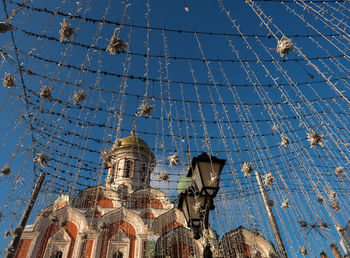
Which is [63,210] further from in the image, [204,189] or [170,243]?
[204,189]

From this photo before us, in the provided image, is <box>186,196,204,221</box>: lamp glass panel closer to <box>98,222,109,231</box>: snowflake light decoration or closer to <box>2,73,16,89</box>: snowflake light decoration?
<box>2,73,16,89</box>: snowflake light decoration

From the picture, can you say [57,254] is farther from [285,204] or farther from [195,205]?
[195,205]

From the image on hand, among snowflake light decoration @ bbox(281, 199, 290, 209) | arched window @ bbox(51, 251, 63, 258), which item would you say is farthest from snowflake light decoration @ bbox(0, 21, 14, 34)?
arched window @ bbox(51, 251, 63, 258)

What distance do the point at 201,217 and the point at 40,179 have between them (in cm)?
989

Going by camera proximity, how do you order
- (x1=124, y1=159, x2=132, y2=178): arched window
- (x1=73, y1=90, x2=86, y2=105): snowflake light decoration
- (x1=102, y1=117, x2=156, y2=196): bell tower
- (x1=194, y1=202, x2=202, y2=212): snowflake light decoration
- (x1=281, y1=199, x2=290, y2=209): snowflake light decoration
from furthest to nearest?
(x1=124, y1=159, x2=132, y2=178): arched window < (x1=102, y1=117, x2=156, y2=196): bell tower < (x1=281, y1=199, x2=290, y2=209): snowflake light decoration < (x1=73, y1=90, x2=86, y2=105): snowflake light decoration < (x1=194, y1=202, x2=202, y2=212): snowflake light decoration

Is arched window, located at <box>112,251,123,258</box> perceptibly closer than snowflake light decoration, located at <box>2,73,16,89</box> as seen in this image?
No

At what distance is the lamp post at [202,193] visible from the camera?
3.62m

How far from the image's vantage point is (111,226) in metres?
17.2

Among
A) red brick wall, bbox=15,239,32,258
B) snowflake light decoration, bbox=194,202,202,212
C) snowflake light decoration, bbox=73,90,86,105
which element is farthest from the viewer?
red brick wall, bbox=15,239,32,258

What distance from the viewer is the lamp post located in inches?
143

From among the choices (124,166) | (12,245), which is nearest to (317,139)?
(12,245)

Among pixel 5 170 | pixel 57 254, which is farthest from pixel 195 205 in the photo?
pixel 57 254

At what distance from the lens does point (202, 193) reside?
3.73 metres

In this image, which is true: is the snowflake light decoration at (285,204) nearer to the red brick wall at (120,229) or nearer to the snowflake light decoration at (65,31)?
the snowflake light decoration at (65,31)
